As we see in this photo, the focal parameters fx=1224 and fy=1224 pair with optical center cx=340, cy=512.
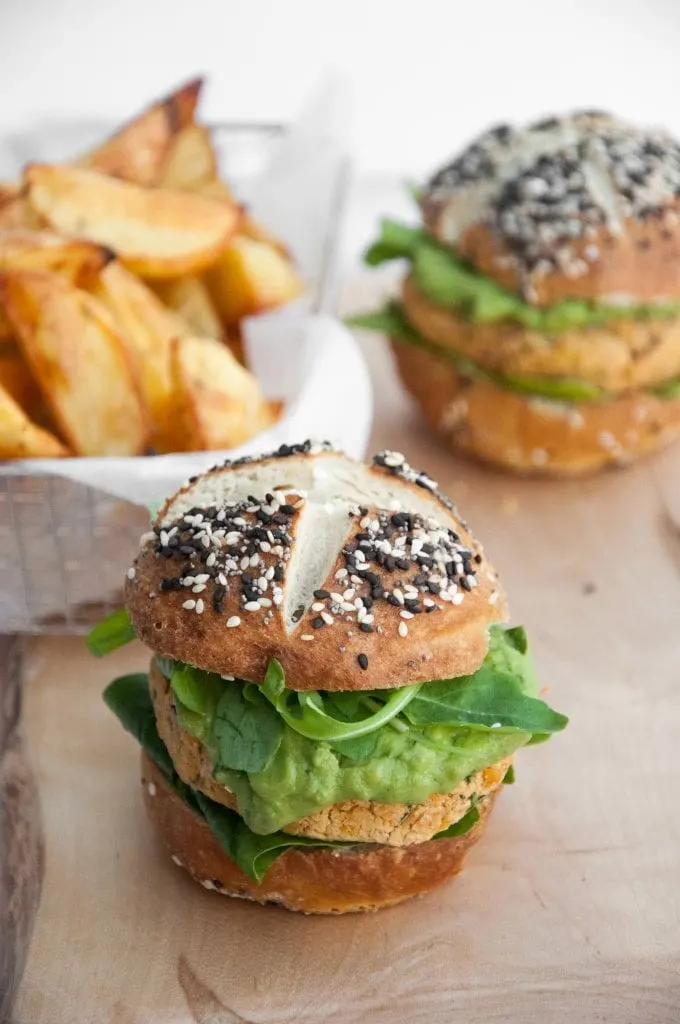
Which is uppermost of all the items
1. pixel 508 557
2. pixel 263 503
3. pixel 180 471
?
pixel 263 503

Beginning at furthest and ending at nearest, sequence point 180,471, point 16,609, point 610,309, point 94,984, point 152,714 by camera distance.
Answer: point 610,309
point 16,609
point 180,471
point 152,714
point 94,984

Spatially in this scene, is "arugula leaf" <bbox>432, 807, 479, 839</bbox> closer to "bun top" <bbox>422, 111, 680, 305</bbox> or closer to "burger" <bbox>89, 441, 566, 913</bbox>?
"burger" <bbox>89, 441, 566, 913</bbox>

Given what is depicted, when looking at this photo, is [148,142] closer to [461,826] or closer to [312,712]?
[312,712]

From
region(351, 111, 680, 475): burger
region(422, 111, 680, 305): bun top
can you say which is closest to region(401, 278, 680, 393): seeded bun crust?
region(351, 111, 680, 475): burger

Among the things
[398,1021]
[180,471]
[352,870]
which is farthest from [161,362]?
[398,1021]

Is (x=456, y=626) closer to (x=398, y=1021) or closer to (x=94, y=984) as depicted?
(x=398, y=1021)

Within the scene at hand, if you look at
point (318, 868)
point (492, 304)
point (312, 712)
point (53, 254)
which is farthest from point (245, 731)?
point (492, 304)

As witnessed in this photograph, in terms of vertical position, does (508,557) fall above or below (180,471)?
below
